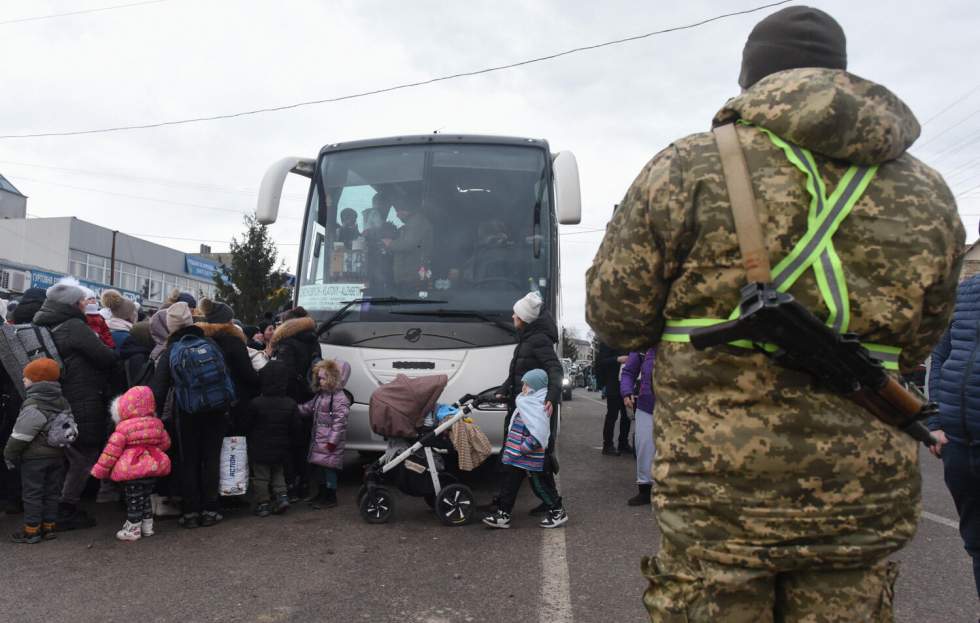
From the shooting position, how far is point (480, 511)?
21.1ft

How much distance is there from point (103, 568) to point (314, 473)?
8.15 feet

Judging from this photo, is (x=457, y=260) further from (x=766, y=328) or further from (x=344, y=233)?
(x=766, y=328)

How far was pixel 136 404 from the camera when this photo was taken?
5.62 metres

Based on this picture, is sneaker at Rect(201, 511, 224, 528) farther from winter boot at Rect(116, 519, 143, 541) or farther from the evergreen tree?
the evergreen tree

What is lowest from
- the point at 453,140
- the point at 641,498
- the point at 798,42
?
the point at 641,498

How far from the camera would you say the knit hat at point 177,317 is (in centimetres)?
596

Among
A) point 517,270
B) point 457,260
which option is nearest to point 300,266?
point 457,260

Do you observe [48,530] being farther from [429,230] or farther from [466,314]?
[429,230]

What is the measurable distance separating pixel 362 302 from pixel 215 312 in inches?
53.3

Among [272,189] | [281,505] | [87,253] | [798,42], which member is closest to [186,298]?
[272,189]

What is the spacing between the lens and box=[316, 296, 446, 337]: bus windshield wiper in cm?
718

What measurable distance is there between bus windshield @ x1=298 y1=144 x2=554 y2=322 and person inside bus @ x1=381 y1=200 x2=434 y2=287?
0.01 meters

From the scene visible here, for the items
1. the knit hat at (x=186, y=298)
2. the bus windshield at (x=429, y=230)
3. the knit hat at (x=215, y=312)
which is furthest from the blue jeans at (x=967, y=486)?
the knit hat at (x=186, y=298)

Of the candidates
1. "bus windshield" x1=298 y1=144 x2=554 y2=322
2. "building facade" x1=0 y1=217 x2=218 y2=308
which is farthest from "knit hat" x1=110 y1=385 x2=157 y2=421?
"building facade" x1=0 y1=217 x2=218 y2=308
